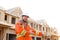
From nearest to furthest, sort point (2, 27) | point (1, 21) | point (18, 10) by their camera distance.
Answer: point (1, 21) → point (2, 27) → point (18, 10)

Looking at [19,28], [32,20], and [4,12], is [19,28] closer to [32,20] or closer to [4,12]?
[4,12]

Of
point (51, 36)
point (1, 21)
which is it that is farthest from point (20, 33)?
point (51, 36)

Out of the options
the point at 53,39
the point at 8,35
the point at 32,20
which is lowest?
the point at 53,39

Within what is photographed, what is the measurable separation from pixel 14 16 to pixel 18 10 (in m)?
1.82

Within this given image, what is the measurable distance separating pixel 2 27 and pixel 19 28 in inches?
432

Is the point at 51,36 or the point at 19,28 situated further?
the point at 51,36

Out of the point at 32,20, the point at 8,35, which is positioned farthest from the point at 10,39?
Result: the point at 32,20

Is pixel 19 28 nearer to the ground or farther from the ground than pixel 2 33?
farther from the ground

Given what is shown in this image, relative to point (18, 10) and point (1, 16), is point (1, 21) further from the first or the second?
point (18, 10)

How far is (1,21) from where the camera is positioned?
12.7 meters

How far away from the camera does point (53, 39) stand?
25.3 m

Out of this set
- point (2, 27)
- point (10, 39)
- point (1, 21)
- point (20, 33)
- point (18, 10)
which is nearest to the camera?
point (20, 33)

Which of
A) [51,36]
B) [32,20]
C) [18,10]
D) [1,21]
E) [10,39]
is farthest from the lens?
[51,36]

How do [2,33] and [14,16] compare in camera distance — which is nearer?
[2,33]
